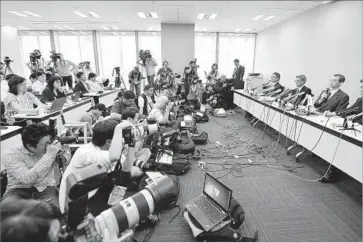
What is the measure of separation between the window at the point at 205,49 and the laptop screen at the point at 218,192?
8007 mm

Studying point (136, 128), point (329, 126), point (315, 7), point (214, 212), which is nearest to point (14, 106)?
point (136, 128)

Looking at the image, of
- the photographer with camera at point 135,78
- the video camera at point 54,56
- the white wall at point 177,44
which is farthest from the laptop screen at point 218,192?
the white wall at point 177,44

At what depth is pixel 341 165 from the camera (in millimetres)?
2301

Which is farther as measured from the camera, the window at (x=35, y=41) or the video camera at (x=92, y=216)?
the window at (x=35, y=41)

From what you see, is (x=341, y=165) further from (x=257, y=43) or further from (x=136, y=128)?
(x=257, y=43)

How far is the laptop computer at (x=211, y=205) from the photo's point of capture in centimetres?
164

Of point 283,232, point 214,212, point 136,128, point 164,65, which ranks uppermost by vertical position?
point 164,65

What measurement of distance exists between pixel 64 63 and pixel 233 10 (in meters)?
5.29

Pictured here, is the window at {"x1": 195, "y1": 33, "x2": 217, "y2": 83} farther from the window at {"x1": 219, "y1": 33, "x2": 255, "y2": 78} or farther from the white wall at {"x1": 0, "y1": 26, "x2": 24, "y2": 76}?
the white wall at {"x1": 0, "y1": 26, "x2": 24, "y2": 76}

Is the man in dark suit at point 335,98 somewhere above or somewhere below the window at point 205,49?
below

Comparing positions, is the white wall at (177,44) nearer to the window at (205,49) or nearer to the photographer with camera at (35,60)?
the window at (205,49)

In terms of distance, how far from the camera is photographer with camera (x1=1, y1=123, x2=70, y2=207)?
1.48 m

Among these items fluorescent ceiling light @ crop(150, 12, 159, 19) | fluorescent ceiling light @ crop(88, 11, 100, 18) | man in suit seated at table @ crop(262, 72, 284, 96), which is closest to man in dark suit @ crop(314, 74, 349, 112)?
man in suit seated at table @ crop(262, 72, 284, 96)

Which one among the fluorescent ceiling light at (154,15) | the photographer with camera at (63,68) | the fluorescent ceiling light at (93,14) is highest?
the fluorescent ceiling light at (154,15)
